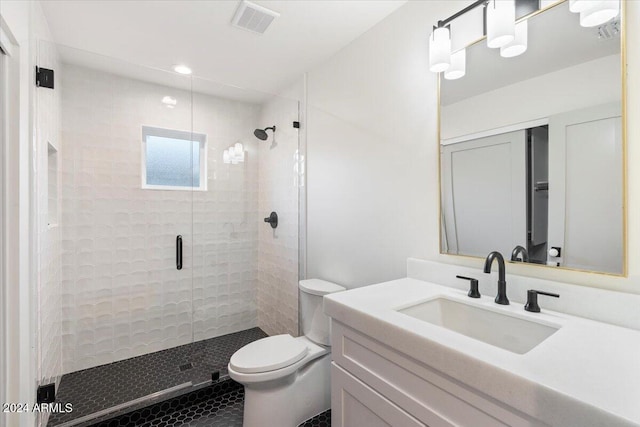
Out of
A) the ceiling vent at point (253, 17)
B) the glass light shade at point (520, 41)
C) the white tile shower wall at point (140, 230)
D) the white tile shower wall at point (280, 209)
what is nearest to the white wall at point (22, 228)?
the white tile shower wall at point (140, 230)

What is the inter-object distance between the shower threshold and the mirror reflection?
6.39 feet

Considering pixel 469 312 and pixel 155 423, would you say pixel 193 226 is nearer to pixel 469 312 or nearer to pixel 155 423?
pixel 155 423

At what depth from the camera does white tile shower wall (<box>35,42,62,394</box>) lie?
158 centimetres

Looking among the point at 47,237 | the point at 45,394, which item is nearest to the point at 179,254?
the point at 47,237

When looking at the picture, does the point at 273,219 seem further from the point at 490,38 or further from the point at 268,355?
the point at 490,38

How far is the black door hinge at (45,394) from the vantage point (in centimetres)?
155

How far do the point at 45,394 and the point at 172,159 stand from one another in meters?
1.76

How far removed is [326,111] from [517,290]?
174cm

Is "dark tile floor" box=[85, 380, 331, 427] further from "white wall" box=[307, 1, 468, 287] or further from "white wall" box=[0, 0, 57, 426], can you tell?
"white wall" box=[307, 1, 468, 287]

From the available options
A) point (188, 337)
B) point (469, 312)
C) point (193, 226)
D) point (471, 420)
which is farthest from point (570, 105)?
point (188, 337)

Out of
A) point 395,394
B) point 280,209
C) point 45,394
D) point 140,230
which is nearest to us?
point 395,394

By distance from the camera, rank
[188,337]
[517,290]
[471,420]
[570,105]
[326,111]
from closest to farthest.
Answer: [471,420], [570,105], [517,290], [326,111], [188,337]

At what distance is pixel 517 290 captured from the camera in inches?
45.7

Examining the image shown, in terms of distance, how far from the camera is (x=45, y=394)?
62.9 inches
